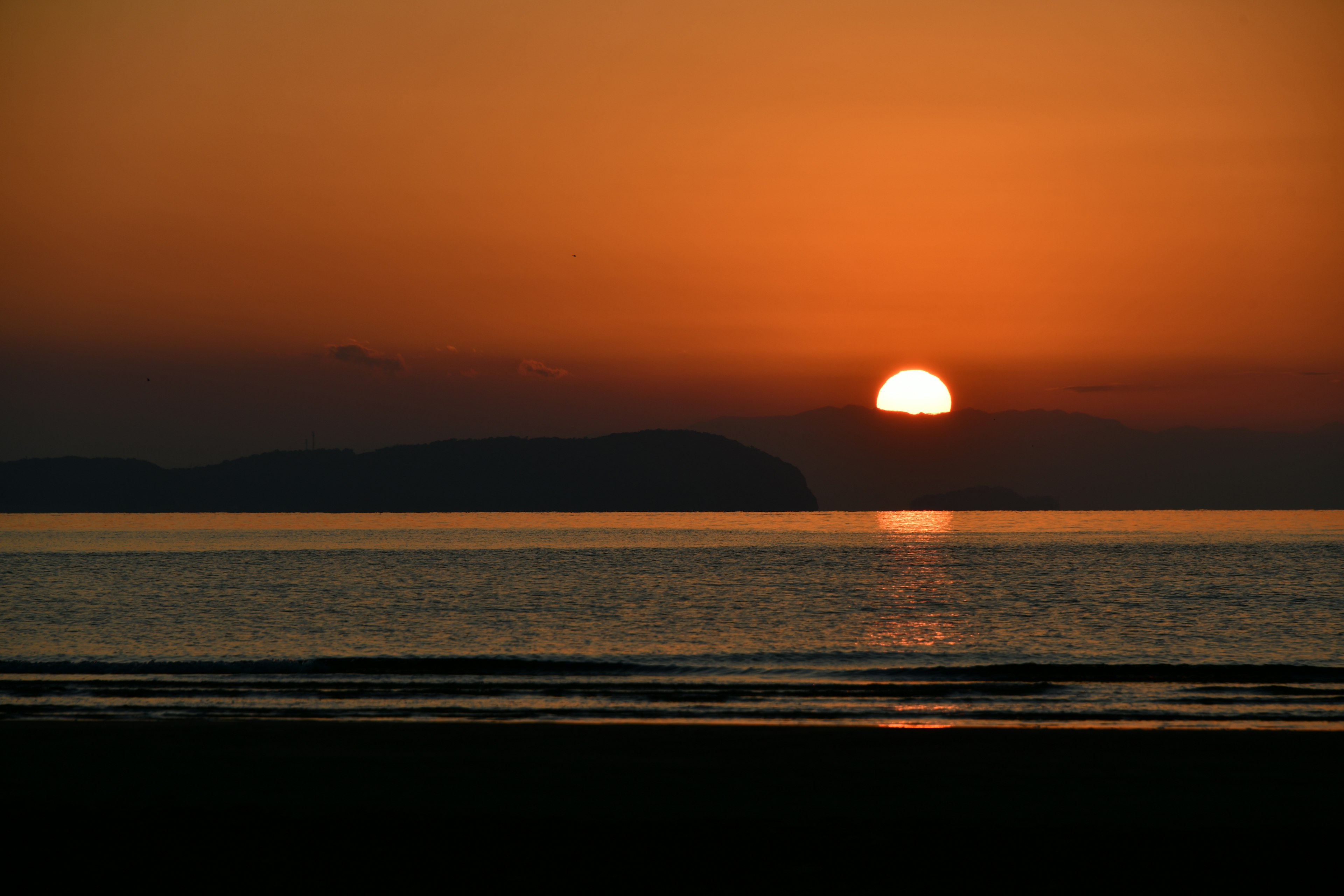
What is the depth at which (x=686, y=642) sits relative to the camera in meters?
34.4

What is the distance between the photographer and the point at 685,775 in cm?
1403

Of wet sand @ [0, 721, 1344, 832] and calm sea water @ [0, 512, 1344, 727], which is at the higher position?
calm sea water @ [0, 512, 1344, 727]

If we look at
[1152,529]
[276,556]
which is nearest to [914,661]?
[276,556]

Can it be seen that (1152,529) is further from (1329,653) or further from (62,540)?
(62,540)

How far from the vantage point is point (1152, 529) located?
186000 millimetres

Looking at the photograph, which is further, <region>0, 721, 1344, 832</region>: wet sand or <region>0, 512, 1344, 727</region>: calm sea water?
<region>0, 512, 1344, 727</region>: calm sea water

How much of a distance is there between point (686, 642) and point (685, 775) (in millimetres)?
20490

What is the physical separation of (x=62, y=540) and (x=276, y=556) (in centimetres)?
6789

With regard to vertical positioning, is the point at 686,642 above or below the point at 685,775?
above

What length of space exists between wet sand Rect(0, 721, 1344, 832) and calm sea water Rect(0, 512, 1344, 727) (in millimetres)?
2450

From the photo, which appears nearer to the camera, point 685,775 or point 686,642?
point 685,775

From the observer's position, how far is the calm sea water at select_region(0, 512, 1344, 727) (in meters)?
21.2

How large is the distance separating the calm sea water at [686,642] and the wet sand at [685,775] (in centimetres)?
245

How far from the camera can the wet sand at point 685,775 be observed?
12133 millimetres
